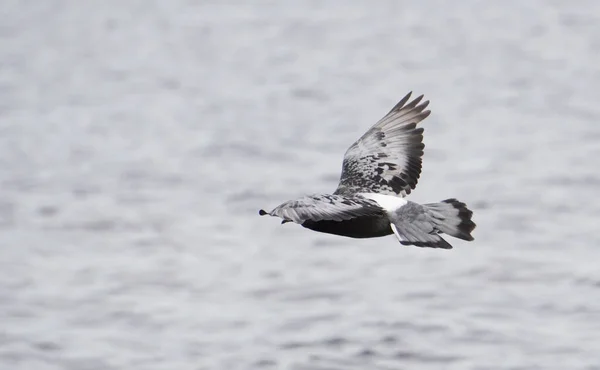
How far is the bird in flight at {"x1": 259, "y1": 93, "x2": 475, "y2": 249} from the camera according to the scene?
27.8 feet

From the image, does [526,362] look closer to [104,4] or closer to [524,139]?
[524,139]

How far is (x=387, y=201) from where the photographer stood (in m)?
9.52

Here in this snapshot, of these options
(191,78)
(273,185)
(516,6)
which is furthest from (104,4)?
(273,185)

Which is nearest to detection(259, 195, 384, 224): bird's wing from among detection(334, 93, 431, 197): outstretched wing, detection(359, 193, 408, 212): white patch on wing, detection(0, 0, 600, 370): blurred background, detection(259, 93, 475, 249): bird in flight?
detection(259, 93, 475, 249): bird in flight

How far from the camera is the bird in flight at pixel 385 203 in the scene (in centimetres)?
846

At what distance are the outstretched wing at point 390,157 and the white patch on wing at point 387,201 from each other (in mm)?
348

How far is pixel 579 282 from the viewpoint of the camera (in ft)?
57.2

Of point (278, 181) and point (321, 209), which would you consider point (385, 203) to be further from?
point (278, 181)

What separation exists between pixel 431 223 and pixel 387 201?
2.55 ft

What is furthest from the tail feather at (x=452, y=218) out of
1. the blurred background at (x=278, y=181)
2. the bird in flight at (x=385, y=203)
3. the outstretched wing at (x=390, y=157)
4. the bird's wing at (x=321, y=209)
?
the blurred background at (x=278, y=181)

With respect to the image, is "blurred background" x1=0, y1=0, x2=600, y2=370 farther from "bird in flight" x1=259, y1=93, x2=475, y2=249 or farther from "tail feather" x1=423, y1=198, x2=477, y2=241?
"tail feather" x1=423, y1=198, x2=477, y2=241

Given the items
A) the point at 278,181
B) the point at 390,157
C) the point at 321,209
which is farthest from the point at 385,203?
the point at 278,181

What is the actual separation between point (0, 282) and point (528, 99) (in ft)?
38.7

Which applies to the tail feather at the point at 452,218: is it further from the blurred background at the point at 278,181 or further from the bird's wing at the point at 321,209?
the blurred background at the point at 278,181
